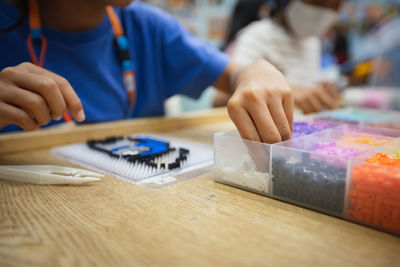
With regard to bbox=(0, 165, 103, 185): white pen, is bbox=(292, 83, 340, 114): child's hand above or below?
above

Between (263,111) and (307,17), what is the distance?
128cm

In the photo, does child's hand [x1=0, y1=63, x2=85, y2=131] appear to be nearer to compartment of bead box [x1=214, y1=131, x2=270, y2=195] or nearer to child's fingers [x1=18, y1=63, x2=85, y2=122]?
child's fingers [x1=18, y1=63, x2=85, y2=122]

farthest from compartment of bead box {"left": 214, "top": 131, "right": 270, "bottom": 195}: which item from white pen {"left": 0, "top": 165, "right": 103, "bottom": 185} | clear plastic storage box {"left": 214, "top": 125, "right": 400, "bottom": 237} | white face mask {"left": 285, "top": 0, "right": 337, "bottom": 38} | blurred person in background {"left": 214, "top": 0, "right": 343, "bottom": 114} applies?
white face mask {"left": 285, "top": 0, "right": 337, "bottom": 38}

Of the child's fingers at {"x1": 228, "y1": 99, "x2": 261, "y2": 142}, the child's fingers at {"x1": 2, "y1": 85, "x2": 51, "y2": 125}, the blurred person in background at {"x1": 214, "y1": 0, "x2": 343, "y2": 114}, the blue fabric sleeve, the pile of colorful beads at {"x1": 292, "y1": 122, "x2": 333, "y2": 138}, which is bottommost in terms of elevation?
the pile of colorful beads at {"x1": 292, "y1": 122, "x2": 333, "y2": 138}

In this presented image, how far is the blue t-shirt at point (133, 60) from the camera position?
853 millimetres

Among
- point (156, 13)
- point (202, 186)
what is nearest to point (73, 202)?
point (202, 186)

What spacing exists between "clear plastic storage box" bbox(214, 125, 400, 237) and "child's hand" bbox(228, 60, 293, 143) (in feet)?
0.08

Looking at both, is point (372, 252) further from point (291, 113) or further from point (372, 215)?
point (291, 113)

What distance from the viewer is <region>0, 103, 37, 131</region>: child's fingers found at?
0.50 m

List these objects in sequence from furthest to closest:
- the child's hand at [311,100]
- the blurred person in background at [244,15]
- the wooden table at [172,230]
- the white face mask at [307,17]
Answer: the blurred person in background at [244,15], the white face mask at [307,17], the child's hand at [311,100], the wooden table at [172,230]

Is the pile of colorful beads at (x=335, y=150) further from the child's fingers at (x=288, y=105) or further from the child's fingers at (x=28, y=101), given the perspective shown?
the child's fingers at (x=28, y=101)

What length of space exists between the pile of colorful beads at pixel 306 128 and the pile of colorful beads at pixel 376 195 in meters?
0.19

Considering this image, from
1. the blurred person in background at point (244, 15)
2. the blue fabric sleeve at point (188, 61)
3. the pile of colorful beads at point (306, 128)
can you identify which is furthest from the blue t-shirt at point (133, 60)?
the blurred person in background at point (244, 15)

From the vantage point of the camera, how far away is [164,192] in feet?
1.49
